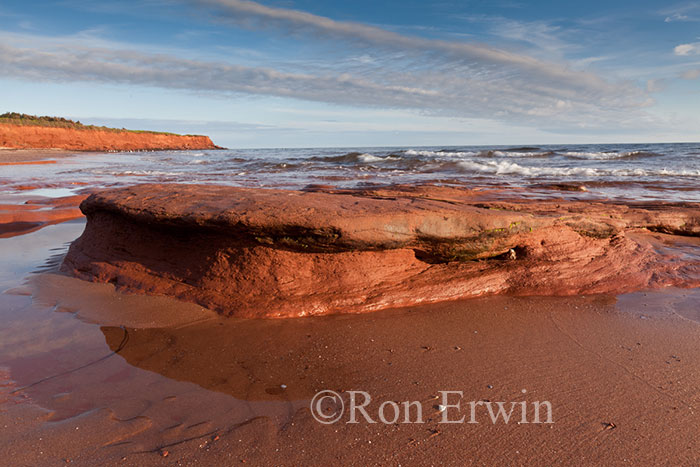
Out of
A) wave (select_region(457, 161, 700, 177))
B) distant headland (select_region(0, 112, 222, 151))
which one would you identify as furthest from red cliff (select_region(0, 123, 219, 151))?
wave (select_region(457, 161, 700, 177))

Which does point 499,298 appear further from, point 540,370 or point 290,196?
point 290,196

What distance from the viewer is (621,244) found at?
3928 mm

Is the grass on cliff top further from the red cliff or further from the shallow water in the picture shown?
the shallow water

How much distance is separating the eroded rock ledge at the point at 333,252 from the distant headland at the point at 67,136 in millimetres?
41568

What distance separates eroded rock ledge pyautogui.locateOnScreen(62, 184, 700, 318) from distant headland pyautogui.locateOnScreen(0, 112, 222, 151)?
136 feet

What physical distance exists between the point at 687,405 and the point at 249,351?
219 centimetres

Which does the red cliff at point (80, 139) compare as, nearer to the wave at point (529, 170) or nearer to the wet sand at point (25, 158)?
the wet sand at point (25, 158)

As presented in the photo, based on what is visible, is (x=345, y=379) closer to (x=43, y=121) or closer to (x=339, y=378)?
(x=339, y=378)

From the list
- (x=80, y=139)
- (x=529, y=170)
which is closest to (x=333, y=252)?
(x=529, y=170)

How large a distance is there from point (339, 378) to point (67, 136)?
160ft

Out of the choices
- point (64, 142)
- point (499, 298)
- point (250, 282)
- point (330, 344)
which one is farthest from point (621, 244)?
point (64, 142)

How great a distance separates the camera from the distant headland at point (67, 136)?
35.7m

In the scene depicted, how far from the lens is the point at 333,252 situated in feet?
9.90

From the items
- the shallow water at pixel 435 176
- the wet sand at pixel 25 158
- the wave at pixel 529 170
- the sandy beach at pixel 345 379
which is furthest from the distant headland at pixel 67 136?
the sandy beach at pixel 345 379
